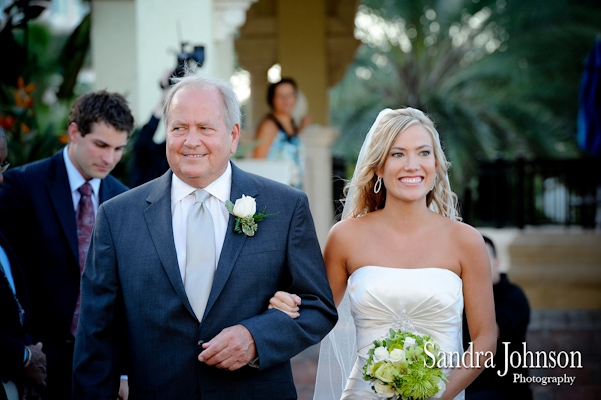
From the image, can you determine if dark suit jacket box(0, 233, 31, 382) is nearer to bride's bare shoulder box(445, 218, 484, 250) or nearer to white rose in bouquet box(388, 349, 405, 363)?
white rose in bouquet box(388, 349, 405, 363)

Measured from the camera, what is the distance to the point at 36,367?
342 centimetres

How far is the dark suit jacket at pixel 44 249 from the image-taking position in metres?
3.82

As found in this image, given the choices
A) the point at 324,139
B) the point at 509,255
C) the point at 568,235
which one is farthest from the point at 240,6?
the point at 568,235

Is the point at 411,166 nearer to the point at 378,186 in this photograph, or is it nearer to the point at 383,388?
the point at 378,186

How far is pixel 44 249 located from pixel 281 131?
4.87 meters

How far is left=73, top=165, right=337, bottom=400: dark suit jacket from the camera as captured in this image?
3.01 meters

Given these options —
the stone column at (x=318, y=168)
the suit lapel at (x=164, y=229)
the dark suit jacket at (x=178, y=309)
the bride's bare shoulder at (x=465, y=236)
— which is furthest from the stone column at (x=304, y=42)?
the dark suit jacket at (x=178, y=309)

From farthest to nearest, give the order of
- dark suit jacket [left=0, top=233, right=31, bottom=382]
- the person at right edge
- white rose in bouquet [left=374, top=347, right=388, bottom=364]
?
the person at right edge
dark suit jacket [left=0, top=233, right=31, bottom=382]
white rose in bouquet [left=374, top=347, right=388, bottom=364]

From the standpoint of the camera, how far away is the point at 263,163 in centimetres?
702

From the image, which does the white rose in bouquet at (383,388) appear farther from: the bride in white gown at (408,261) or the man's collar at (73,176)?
the man's collar at (73,176)

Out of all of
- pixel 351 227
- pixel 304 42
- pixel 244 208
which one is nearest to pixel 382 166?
pixel 351 227

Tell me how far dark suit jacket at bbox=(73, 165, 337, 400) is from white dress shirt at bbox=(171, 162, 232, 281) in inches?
2.6

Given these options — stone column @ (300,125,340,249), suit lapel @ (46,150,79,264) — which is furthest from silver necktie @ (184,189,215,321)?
stone column @ (300,125,340,249)

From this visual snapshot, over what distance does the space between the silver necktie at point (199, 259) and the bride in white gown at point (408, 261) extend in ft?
3.00
